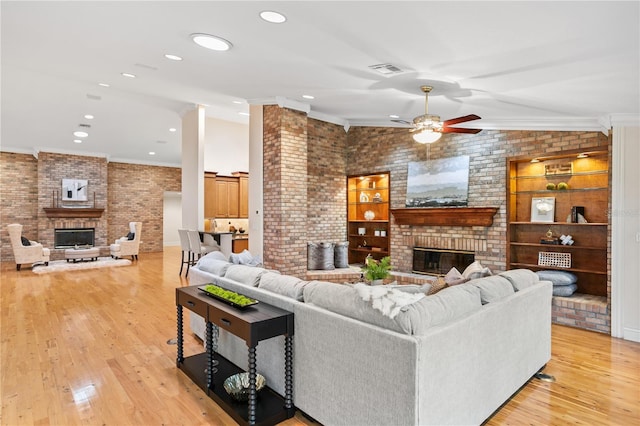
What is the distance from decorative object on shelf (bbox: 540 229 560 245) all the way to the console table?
4.44 metres

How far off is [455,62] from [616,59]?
1.19 m

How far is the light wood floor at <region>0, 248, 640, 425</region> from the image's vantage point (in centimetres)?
257

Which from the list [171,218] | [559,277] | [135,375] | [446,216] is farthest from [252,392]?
[171,218]

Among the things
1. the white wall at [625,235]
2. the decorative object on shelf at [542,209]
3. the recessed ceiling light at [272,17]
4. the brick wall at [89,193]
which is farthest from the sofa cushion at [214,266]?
the brick wall at [89,193]

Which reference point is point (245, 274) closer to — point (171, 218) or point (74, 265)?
point (74, 265)

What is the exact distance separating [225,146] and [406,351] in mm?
7952

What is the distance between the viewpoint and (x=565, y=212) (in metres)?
5.27

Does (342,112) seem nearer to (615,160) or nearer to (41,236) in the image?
(615,160)

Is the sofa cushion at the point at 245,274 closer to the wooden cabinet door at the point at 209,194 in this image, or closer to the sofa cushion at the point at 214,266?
the sofa cushion at the point at 214,266

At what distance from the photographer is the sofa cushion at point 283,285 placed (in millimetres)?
2709

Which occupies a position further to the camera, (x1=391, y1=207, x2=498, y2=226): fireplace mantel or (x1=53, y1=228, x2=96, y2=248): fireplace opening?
(x1=53, y1=228, x2=96, y2=248): fireplace opening

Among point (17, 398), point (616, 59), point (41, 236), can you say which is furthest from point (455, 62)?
point (41, 236)

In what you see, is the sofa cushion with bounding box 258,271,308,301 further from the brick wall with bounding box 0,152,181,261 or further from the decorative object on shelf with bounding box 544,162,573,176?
the brick wall with bounding box 0,152,181,261

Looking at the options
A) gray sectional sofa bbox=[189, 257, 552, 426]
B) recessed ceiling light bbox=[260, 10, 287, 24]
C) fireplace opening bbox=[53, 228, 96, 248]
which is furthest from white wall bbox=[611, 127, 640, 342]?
fireplace opening bbox=[53, 228, 96, 248]
